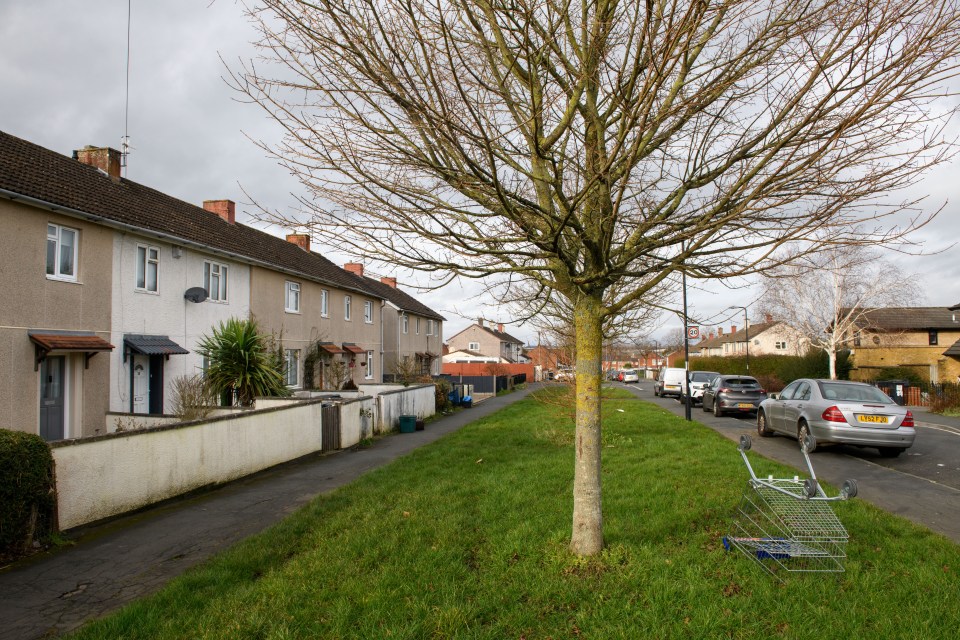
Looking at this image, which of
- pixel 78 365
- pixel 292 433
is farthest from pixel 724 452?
pixel 78 365

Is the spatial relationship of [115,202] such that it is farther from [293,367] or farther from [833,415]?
[833,415]

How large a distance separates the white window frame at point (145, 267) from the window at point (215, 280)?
2057 mm

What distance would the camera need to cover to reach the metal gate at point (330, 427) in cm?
1355

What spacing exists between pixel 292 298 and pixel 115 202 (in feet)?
27.5

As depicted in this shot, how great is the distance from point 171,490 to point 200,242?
9817 millimetres

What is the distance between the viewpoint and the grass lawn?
157 inches

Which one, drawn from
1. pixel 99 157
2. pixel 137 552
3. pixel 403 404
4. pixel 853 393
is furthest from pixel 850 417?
pixel 99 157

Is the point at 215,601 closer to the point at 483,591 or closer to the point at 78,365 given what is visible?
the point at 483,591

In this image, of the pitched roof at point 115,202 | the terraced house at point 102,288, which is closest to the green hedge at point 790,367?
the pitched roof at point 115,202

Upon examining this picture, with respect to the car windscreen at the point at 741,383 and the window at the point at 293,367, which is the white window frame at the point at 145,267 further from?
the car windscreen at the point at 741,383

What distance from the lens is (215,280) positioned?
17875mm

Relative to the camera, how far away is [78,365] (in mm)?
12641

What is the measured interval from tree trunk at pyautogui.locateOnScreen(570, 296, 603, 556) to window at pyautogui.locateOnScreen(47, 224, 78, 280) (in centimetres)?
1183

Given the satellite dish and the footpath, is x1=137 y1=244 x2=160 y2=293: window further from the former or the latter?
the footpath
